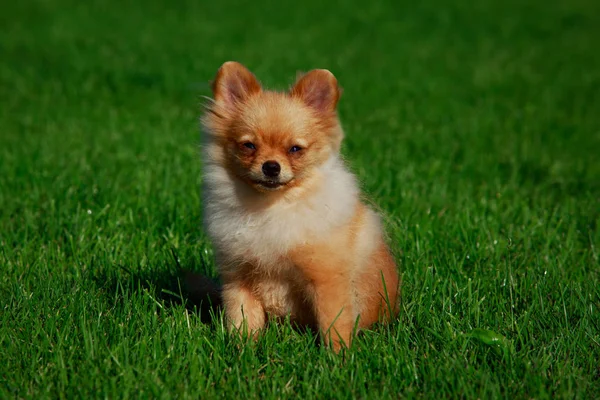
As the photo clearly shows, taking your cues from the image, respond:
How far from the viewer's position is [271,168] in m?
3.35

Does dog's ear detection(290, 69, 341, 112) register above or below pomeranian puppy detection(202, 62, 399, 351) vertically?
above

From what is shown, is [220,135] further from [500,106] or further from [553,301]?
[500,106]

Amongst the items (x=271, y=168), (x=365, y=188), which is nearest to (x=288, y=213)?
(x=271, y=168)

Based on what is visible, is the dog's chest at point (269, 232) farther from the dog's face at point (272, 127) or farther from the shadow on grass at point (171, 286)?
the shadow on grass at point (171, 286)

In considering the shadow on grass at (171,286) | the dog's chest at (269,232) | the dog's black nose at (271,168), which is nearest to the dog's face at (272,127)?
the dog's black nose at (271,168)

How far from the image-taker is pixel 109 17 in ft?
45.8

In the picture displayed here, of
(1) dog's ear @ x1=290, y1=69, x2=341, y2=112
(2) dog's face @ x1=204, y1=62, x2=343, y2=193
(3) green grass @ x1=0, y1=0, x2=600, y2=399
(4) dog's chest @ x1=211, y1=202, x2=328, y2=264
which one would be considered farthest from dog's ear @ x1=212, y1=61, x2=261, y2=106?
(4) dog's chest @ x1=211, y1=202, x2=328, y2=264

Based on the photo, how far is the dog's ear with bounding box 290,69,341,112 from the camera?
3561 mm

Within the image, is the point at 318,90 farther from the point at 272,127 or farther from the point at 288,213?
the point at 288,213

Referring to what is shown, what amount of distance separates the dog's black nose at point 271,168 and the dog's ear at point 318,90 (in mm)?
402

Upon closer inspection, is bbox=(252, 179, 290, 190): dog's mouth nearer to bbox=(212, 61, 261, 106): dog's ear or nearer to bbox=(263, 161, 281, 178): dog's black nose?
bbox=(263, 161, 281, 178): dog's black nose

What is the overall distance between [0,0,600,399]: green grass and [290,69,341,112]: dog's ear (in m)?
0.68

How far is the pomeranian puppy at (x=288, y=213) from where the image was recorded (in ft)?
11.2

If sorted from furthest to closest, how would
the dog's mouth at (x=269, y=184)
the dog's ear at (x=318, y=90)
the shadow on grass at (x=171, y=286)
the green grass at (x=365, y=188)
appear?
the shadow on grass at (x=171, y=286), the dog's ear at (x=318, y=90), the dog's mouth at (x=269, y=184), the green grass at (x=365, y=188)
